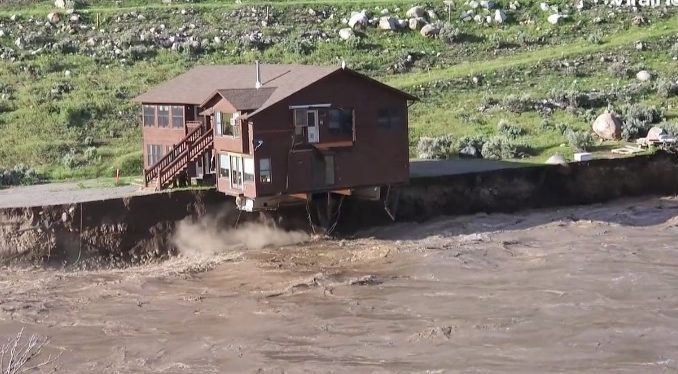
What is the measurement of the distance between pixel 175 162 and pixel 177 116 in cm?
296

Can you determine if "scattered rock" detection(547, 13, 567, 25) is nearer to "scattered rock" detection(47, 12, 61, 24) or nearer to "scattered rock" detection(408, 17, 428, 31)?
"scattered rock" detection(408, 17, 428, 31)

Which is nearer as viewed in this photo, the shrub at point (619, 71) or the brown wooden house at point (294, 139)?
the brown wooden house at point (294, 139)

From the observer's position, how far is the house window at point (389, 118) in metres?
33.7

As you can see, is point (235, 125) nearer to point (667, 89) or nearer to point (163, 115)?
point (163, 115)

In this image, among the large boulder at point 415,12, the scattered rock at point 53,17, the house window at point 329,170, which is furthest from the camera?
the large boulder at point 415,12

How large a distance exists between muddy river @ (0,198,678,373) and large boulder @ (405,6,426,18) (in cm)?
2947

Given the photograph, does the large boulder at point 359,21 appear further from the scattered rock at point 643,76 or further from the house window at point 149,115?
the house window at point 149,115

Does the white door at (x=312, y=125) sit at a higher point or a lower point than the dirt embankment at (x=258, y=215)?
higher

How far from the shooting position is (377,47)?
59.3 meters

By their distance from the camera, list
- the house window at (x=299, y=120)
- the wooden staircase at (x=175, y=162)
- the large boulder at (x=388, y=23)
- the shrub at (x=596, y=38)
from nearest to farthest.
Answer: the house window at (x=299, y=120), the wooden staircase at (x=175, y=162), the shrub at (x=596, y=38), the large boulder at (x=388, y=23)

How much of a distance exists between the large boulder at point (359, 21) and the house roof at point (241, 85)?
22.5 m

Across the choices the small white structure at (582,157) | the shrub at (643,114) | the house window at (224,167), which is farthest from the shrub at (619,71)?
the house window at (224,167)

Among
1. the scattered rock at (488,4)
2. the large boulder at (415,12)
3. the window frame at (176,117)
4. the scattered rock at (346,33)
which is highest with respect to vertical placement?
the scattered rock at (488,4)

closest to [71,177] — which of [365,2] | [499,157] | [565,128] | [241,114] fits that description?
[241,114]
